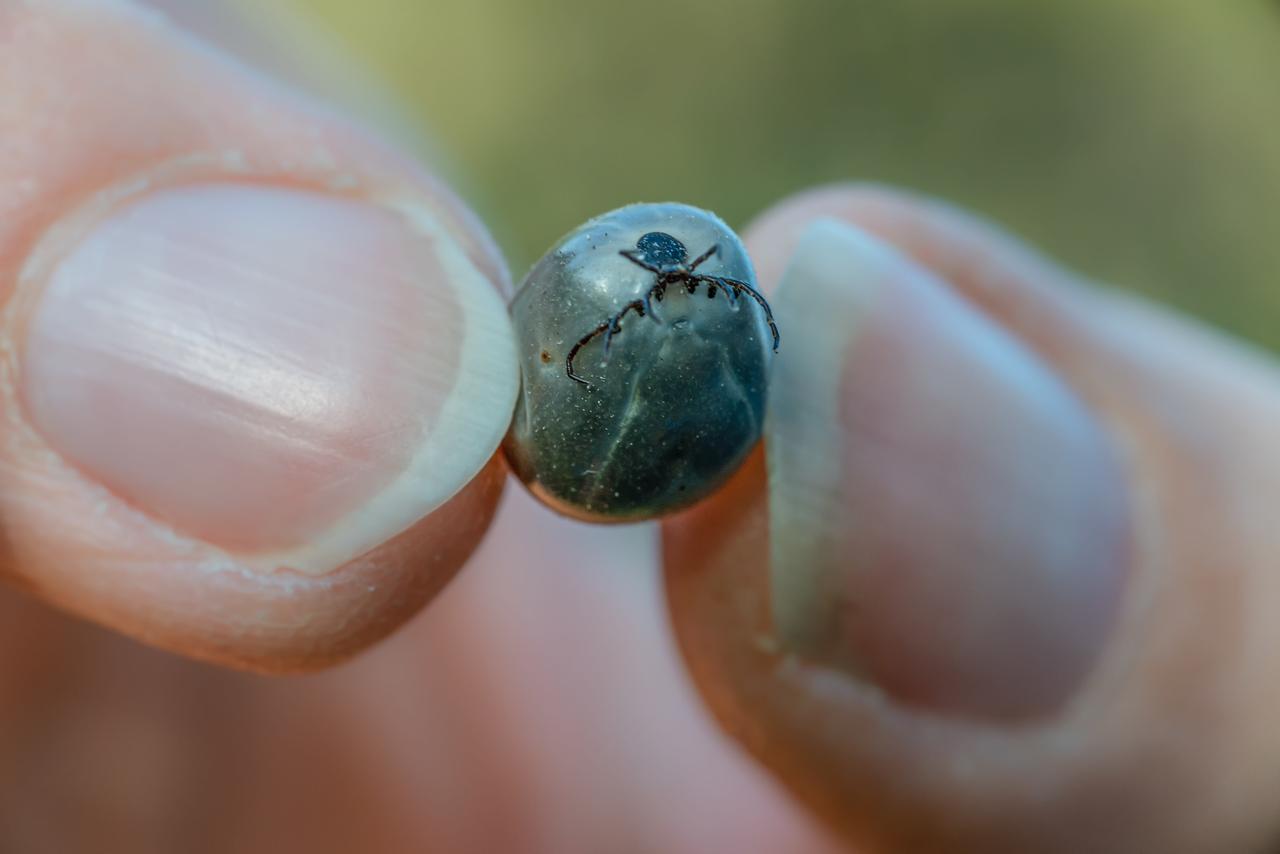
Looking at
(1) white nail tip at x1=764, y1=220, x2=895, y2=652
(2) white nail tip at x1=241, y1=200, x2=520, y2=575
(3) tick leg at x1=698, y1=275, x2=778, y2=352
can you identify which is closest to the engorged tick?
(3) tick leg at x1=698, y1=275, x2=778, y2=352

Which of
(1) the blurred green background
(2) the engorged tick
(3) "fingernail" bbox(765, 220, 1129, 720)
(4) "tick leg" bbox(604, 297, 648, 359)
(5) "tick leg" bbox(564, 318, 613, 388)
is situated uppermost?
(2) the engorged tick

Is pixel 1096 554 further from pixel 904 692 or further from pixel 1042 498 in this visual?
pixel 904 692

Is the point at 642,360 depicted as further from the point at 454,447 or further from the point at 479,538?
the point at 479,538

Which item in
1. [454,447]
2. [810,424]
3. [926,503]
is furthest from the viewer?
[926,503]

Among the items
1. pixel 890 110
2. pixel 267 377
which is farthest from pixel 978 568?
pixel 890 110

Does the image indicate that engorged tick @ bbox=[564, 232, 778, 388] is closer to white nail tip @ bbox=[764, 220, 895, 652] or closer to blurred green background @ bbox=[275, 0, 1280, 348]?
white nail tip @ bbox=[764, 220, 895, 652]
